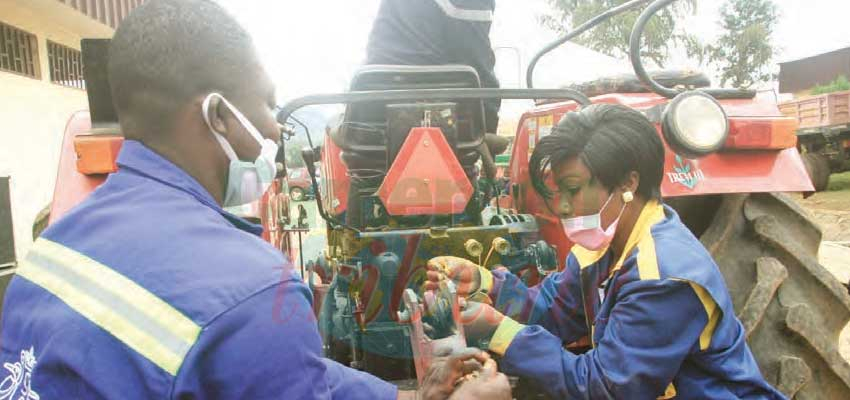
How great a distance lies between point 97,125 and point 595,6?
25558 mm

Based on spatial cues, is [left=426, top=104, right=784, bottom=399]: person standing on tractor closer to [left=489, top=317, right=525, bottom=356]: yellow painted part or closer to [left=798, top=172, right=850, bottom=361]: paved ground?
Answer: [left=489, top=317, right=525, bottom=356]: yellow painted part

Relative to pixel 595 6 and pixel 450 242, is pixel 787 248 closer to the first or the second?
pixel 450 242

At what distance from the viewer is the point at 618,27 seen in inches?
941

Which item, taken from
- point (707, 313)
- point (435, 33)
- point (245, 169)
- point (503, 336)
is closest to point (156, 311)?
point (245, 169)

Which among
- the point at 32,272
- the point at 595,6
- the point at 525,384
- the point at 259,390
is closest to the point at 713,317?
the point at 525,384

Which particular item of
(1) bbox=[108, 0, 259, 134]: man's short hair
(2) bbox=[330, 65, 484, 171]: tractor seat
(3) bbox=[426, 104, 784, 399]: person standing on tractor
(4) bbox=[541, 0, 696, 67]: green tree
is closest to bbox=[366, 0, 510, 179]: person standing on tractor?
(2) bbox=[330, 65, 484, 171]: tractor seat

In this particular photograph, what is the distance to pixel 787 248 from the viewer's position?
2270 millimetres

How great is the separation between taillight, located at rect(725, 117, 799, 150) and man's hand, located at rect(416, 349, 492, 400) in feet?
4.53

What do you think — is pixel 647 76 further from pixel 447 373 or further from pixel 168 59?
pixel 168 59

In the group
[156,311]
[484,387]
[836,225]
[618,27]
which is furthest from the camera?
[618,27]

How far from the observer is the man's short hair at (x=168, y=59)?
3.74 ft

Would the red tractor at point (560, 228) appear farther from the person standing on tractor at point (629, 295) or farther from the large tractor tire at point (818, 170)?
the large tractor tire at point (818, 170)

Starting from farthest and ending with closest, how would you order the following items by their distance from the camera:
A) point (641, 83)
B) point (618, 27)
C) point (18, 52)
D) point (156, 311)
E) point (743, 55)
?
point (743, 55) < point (618, 27) < point (18, 52) < point (641, 83) < point (156, 311)

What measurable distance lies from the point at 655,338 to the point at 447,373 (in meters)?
0.58
